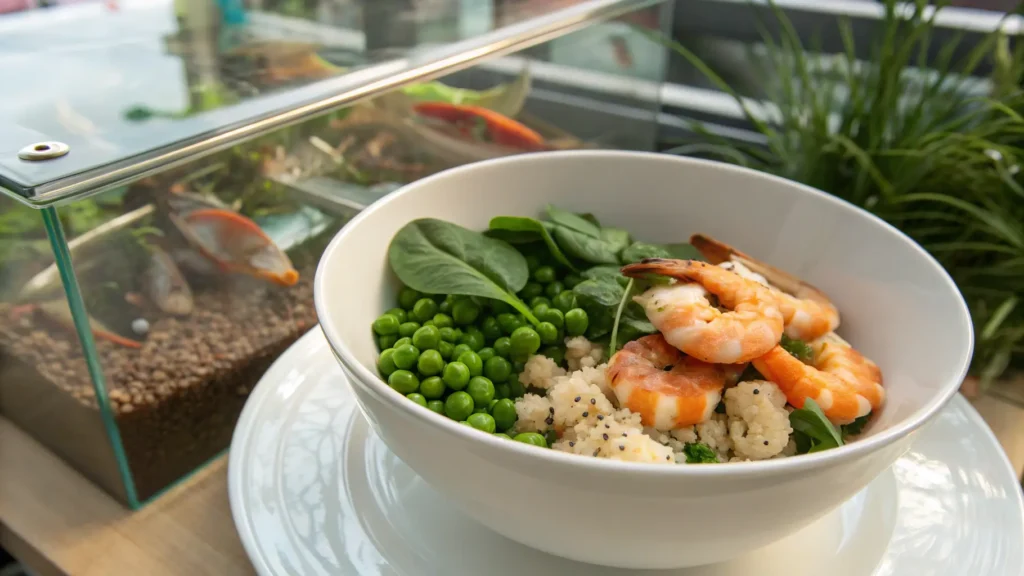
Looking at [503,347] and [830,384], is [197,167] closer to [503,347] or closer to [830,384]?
[503,347]

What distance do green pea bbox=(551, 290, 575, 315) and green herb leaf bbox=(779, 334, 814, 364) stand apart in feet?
0.68

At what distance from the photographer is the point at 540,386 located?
73 centimetres

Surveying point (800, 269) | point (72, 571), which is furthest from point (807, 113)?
point (72, 571)

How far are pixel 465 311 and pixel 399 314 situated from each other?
0.22ft

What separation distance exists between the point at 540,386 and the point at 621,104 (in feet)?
3.20

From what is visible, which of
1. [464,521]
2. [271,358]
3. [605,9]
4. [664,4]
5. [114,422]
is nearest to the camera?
[464,521]

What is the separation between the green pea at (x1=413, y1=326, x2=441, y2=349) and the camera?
2.38 feet

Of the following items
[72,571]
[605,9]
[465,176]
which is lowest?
[72,571]

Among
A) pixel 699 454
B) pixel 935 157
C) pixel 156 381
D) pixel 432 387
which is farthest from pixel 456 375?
pixel 935 157

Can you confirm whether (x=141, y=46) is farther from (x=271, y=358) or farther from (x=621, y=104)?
(x=621, y=104)

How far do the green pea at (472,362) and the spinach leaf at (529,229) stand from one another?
0.17m

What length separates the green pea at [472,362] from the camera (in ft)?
2.38

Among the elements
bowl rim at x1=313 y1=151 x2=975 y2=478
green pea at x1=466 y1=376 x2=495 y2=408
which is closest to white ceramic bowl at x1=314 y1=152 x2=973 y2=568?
bowl rim at x1=313 y1=151 x2=975 y2=478

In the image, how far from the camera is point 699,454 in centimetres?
60
